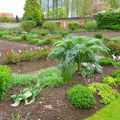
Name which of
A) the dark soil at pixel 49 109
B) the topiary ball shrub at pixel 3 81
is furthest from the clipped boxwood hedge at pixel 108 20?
the topiary ball shrub at pixel 3 81

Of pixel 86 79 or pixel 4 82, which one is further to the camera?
pixel 86 79

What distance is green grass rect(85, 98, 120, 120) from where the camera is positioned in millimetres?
4973

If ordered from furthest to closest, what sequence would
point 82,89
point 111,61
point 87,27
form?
1. point 87,27
2. point 111,61
3. point 82,89

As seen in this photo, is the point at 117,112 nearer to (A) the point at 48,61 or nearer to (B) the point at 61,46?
(B) the point at 61,46

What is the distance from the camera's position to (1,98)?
16.9ft

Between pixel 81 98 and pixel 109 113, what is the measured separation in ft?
1.90

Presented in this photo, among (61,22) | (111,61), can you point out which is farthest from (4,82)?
(61,22)

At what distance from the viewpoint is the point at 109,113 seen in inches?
203

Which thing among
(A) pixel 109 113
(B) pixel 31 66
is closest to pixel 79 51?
A: (A) pixel 109 113

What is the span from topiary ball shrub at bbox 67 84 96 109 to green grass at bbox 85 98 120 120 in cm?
22

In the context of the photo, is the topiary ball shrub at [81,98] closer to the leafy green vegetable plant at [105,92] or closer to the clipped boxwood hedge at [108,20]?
the leafy green vegetable plant at [105,92]

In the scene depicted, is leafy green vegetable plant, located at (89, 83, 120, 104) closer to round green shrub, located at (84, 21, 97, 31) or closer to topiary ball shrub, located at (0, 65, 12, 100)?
topiary ball shrub, located at (0, 65, 12, 100)

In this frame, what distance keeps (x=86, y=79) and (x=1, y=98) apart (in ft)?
7.00

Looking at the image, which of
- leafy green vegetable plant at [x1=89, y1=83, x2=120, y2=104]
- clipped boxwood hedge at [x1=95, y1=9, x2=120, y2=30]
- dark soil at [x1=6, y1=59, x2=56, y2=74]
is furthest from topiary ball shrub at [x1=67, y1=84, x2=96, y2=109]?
clipped boxwood hedge at [x1=95, y1=9, x2=120, y2=30]
